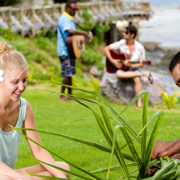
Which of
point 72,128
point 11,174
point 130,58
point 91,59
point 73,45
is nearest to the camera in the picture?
point 11,174

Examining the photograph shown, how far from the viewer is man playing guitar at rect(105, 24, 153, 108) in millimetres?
7824

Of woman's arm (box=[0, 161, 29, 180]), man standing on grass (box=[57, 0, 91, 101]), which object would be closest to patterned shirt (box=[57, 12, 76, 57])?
man standing on grass (box=[57, 0, 91, 101])

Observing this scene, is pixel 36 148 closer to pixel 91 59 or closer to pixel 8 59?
pixel 8 59

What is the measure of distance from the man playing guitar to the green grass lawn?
22.8 inches

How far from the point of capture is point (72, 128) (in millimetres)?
5672

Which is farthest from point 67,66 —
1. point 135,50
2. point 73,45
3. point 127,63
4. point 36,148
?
point 36,148

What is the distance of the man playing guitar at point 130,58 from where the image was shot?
7824 millimetres

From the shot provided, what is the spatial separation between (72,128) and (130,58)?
8.59 ft

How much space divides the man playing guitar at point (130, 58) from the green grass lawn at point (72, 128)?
578mm

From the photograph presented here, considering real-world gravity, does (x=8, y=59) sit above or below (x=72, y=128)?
above

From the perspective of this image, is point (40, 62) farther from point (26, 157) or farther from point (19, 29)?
point (26, 157)

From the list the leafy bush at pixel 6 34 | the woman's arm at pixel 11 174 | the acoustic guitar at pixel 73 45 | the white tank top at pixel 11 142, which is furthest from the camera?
the leafy bush at pixel 6 34

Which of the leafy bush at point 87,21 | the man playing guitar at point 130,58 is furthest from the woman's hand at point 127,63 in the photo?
the leafy bush at point 87,21

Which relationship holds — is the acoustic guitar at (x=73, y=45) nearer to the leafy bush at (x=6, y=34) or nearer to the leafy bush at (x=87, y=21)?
the leafy bush at (x=6, y=34)
